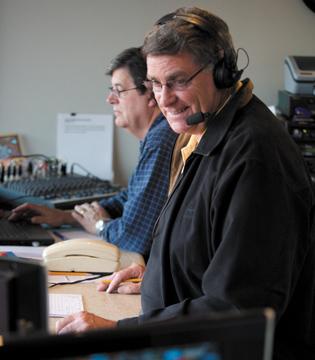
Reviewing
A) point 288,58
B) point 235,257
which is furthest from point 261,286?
point 288,58

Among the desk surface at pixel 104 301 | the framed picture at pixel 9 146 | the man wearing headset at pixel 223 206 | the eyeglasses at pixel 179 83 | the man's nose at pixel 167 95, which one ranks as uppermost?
the eyeglasses at pixel 179 83

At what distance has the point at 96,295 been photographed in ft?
5.56

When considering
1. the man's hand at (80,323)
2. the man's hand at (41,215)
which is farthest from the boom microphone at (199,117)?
the man's hand at (41,215)

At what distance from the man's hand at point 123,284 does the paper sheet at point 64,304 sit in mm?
89

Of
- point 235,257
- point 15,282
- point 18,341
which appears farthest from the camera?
point 235,257

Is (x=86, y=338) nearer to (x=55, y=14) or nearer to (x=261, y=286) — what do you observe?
(x=261, y=286)

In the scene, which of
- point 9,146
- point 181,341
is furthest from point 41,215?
point 181,341

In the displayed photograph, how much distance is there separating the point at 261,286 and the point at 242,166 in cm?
23

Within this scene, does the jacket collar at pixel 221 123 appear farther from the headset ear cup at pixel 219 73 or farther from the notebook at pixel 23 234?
the notebook at pixel 23 234

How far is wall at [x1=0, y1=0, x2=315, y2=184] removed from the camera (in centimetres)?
321

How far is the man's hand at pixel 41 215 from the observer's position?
7.72ft

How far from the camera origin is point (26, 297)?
714 millimetres

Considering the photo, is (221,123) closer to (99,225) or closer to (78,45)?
(99,225)

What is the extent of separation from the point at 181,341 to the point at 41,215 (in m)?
1.88
